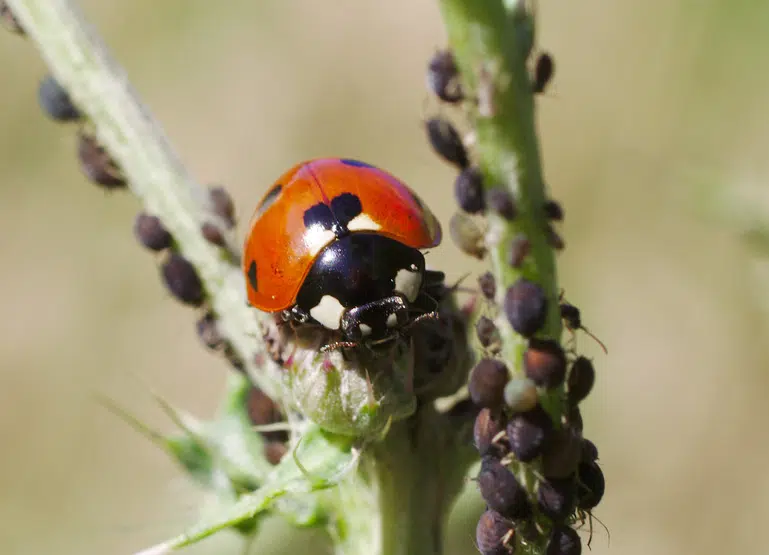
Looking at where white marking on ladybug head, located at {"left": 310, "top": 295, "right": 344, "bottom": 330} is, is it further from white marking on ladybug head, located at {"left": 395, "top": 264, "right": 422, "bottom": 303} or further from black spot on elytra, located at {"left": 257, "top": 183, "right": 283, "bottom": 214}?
black spot on elytra, located at {"left": 257, "top": 183, "right": 283, "bottom": 214}

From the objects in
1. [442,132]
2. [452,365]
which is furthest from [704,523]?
[442,132]

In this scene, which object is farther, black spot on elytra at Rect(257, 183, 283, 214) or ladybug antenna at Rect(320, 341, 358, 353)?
black spot on elytra at Rect(257, 183, 283, 214)

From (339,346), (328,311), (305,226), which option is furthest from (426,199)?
(339,346)

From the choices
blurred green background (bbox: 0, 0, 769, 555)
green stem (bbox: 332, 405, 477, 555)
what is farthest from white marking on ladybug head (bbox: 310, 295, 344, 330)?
blurred green background (bbox: 0, 0, 769, 555)

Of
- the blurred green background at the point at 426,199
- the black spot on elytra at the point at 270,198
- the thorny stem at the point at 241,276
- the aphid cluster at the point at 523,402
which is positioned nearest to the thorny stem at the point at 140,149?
the thorny stem at the point at 241,276

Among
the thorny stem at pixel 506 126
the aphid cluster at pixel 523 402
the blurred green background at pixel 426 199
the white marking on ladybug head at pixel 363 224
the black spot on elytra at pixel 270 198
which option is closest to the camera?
the thorny stem at pixel 506 126

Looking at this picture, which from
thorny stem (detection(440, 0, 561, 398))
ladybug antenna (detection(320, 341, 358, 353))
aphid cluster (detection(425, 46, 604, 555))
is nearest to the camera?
thorny stem (detection(440, 0, 561, 398))

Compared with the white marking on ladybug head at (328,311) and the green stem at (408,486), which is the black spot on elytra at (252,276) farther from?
the green stem at (408,486)

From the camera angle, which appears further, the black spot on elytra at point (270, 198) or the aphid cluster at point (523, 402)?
the black spot on elytra at point (270, 198)
